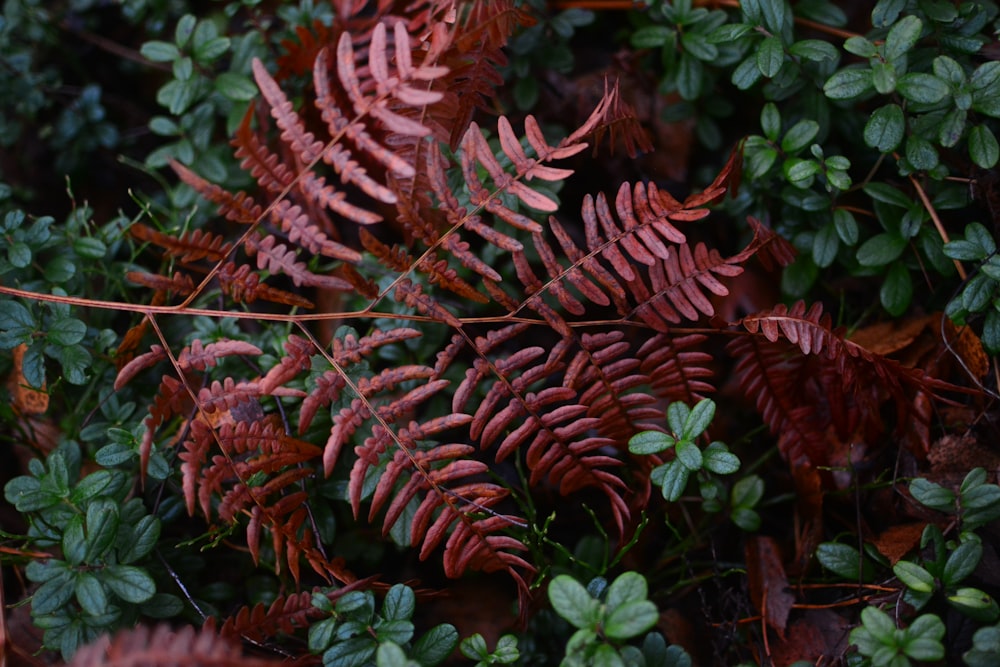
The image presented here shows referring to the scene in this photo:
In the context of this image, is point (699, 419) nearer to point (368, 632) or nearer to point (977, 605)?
point (977, 605)

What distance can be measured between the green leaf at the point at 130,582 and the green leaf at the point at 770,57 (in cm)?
198

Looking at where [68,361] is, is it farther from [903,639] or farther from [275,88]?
[903,639]

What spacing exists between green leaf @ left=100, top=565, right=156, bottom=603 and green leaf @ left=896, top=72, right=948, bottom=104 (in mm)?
2155

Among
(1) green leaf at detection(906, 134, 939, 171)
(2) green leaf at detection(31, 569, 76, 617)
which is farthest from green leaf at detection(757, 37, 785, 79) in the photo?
(2) green leaf at detection(31, 569, 76, 617)

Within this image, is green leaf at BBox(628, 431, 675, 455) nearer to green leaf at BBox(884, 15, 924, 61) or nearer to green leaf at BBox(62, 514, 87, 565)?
green leaf at BBox(884, 15, 924, 61)

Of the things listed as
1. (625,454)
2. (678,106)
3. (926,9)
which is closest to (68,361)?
(625,454)

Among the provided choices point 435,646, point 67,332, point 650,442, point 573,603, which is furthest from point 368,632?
point 67,332

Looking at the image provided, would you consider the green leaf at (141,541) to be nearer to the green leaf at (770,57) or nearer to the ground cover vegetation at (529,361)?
the ground cover vegetation at (529,361)

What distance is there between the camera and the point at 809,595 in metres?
2.07

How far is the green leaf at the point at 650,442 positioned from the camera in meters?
1.80

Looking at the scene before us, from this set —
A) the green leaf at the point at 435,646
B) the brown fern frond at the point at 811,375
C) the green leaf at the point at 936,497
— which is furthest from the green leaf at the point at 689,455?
the green leaf at the point at 435,646

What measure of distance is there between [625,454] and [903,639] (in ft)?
2.81

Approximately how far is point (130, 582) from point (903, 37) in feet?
7.40

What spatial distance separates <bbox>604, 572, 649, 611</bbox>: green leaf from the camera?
154 cm
